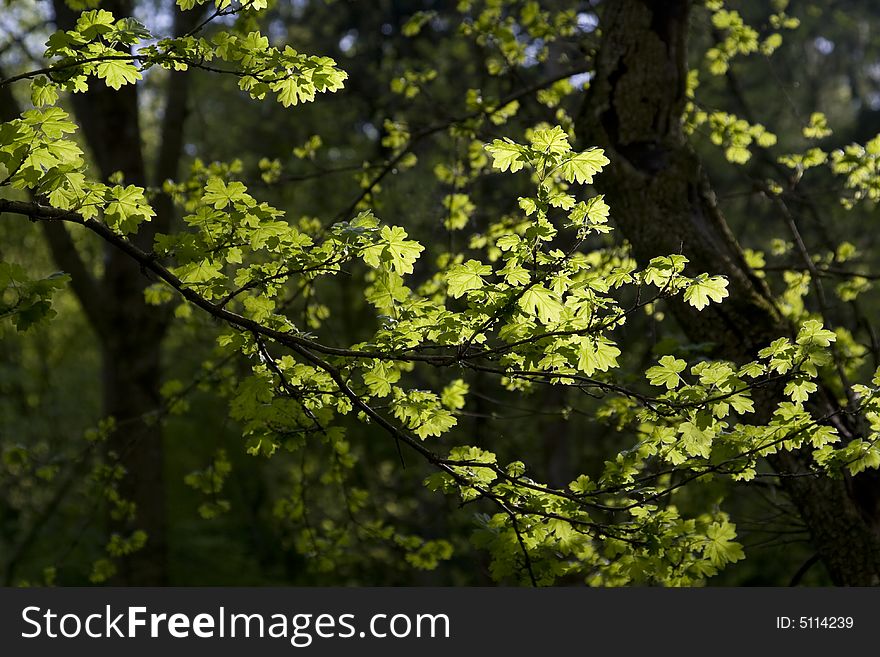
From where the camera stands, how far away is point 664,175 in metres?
4.05

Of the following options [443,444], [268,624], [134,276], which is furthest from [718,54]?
[443,444]

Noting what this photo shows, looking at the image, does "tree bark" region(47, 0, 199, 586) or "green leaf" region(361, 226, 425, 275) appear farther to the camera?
"tree bark" region(47, 0, 199, 586)

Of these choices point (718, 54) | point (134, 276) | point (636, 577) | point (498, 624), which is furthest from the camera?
point (134, 276)

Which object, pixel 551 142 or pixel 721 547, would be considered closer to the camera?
pixel 551 142

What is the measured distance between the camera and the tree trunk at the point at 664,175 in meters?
3.97

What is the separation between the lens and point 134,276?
6.96m

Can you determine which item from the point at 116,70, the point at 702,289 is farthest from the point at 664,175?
the point at 116,70

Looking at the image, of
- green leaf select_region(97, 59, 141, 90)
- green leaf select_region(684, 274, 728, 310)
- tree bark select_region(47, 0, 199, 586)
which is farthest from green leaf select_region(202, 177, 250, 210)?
tree bark select_region(47, 0, 199, 586)

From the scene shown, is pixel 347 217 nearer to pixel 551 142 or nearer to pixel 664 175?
pixel 664 175

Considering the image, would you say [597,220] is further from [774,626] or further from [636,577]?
[774,626]

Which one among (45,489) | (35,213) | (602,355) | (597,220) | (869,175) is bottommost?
(602,355)

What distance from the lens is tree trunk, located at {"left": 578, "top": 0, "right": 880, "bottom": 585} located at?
13.0 feet

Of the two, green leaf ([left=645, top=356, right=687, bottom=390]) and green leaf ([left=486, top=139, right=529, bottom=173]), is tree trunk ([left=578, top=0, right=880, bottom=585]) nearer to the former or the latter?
green leaf ([left=645, top=356, right=687, bottom=390])

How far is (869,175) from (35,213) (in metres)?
3.85
